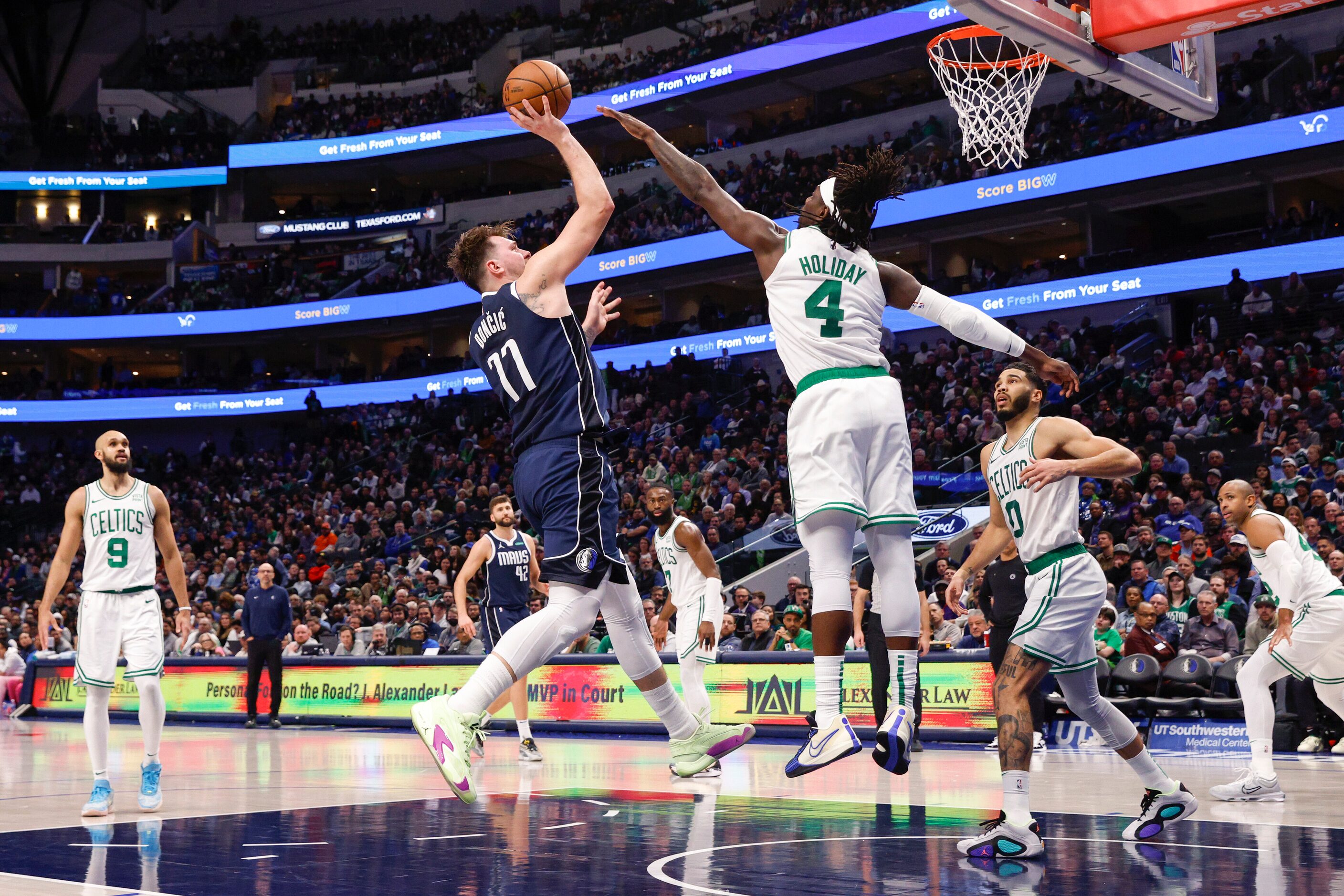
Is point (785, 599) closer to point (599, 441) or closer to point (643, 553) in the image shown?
point (643, 553)

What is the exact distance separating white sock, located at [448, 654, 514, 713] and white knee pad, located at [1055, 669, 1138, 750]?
2692 millimetres

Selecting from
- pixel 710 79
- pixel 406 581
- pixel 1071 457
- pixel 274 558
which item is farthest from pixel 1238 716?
pixel 710 79

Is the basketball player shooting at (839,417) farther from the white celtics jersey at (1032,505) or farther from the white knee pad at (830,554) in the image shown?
the white celtics jersey at (1032,505)

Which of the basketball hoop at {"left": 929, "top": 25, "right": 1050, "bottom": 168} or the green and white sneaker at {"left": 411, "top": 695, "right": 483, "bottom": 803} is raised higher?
the basketball hoop at {"left": 929, "top": 25, "right": 1050, "bottom": 168}

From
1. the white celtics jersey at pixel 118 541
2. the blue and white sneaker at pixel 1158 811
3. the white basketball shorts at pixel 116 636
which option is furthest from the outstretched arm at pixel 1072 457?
the white celtics jersey at pixel 118 541

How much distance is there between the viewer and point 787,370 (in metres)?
5.57

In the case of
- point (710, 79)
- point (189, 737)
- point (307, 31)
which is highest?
point (307, 31)

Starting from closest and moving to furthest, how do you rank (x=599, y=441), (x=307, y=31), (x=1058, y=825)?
(x=599, y=441) < (x=1058, y=825) < (x=307, y=31)

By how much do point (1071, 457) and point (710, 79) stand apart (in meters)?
30.8

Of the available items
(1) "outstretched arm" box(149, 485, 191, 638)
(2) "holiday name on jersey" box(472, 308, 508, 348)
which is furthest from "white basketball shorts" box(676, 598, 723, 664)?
(2) "holiday name on jersey" box(472, 308, 508, 348)

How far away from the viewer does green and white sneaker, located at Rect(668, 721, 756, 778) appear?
634cm

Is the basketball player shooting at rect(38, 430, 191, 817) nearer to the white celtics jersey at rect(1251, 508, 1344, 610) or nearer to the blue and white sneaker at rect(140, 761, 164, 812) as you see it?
the blue and white sneaker at rect(140, 761, 164, 812)

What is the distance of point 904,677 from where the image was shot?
538 centimetres

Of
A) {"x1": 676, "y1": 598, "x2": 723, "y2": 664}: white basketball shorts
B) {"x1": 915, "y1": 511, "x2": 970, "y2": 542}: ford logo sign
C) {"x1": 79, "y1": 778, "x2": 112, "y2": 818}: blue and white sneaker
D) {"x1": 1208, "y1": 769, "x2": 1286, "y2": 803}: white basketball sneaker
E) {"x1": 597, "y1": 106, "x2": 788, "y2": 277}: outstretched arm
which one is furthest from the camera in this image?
{"x1": 915, "y1": 511, "x2": 970, "y2": 542}: ford logo sign
